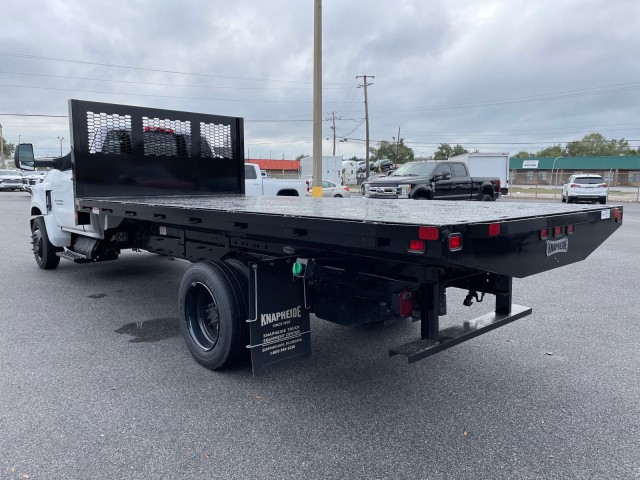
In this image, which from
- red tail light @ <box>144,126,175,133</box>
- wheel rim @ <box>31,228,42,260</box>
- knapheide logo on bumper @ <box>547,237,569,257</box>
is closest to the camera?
knapheide logo on bumper @ <box>547,237,569,257</box>

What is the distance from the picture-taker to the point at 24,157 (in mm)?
6805

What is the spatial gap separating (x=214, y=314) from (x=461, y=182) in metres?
15.4

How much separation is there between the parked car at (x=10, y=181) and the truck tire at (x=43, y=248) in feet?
116

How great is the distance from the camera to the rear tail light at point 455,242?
8.02 ft

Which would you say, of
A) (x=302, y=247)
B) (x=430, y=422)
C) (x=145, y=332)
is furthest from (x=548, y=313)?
(x=145, y=332)

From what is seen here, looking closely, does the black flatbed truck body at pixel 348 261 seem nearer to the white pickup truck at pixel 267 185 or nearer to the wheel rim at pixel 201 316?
the wheel rim at pixel 201 316

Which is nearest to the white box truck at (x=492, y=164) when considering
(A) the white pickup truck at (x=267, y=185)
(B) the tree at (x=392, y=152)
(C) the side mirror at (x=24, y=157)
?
(A) the white pickup truck at (x=267, y=185)

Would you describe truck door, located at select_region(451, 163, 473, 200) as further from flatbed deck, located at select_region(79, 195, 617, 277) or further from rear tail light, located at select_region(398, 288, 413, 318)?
rear tail light, located at select_region(398, 288, 413, 318)

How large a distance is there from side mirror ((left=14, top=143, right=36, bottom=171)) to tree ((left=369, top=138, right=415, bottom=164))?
254ft

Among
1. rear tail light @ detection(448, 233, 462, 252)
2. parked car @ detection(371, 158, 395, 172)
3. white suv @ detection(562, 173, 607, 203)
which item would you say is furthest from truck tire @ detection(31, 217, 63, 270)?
parked car @ detection(371, 158, 395, 172)

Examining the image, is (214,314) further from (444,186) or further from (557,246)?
(444,186)

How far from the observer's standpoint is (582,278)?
7.68 metres

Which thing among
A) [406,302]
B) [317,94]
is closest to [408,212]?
[406,302]

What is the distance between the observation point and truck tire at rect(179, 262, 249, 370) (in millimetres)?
3877
